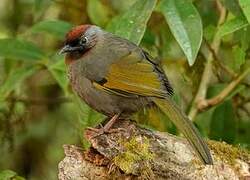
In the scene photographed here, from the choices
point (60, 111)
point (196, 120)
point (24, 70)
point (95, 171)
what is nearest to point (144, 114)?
point (196, 120)

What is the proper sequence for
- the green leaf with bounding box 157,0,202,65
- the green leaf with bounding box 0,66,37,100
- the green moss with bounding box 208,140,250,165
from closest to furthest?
1. the green moss with bounding box 208,140,250,165
2. the green leaf with bounding box 157,0,202,65
3. the green leaf with bounding box 0,66,37,100

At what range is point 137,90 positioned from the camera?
4398 mm

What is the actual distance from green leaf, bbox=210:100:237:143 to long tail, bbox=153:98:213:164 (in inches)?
43.0

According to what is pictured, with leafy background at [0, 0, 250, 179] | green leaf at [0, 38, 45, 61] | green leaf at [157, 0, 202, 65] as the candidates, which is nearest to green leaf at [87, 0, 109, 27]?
leafy background at [0, 0, 250, 179]

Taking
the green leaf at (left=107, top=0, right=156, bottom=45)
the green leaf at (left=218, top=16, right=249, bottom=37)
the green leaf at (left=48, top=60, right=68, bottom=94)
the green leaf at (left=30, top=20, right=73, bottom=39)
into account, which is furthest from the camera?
the green leaf at (left=30, top=20, right=73, bottom=39)

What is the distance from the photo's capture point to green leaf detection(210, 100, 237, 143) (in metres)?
5.37

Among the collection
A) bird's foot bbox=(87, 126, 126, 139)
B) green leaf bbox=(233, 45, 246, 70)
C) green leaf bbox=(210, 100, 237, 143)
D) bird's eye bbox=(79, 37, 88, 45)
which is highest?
bird's eye bbox=(79, 37, 88, 45)

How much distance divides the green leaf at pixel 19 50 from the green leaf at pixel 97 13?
0.49 metres

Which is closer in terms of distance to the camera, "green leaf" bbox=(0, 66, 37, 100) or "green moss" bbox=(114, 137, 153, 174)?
"green moss" bbox=(114, 137, 153, 174)

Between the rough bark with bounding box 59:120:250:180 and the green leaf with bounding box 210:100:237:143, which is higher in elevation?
the rough bark with bounding box 59:120:250:180

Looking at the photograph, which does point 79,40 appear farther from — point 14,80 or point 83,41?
point 14,80

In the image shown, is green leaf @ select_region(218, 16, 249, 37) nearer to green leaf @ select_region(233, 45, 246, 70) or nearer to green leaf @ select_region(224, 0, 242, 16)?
green leaf @ select_region(224, 0, 242, 16)

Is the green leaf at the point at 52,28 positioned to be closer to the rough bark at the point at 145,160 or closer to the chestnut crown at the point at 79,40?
the chestnut crown at the point at 79,40

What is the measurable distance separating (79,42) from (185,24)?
2.50 feet
